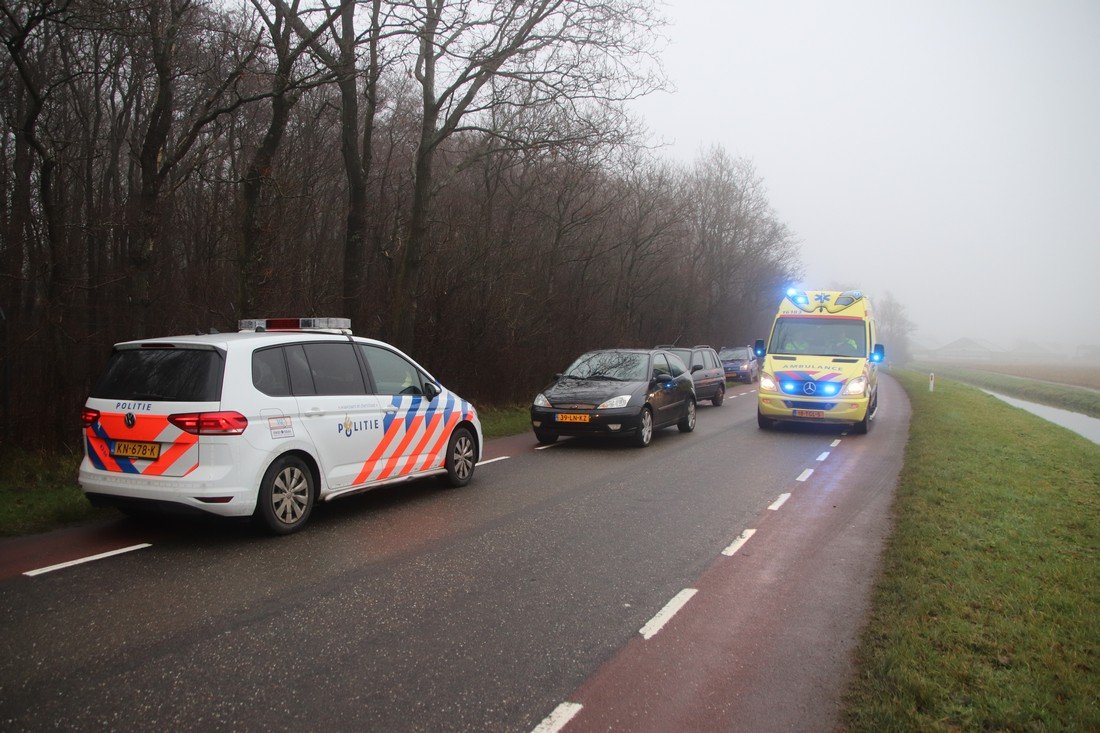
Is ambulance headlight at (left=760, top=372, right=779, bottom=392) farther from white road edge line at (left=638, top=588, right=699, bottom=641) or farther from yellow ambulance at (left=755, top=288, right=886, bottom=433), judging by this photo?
white road edge line at (left=638, top=588, right=699, bottom=641)

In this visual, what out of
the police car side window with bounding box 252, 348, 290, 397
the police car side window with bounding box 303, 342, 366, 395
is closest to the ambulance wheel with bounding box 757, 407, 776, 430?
the police car side window with bounding box 303, 342, 366, 395

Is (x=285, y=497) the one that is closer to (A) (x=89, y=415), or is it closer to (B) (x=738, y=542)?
(A) (x=89, y=415)

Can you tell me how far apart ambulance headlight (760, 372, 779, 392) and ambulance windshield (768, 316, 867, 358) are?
0.88 m

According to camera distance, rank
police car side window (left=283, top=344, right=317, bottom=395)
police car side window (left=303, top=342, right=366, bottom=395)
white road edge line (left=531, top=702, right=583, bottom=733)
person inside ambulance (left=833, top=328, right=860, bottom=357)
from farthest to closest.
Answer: person inside ambulance (left=833, top=328, right=860, bottom=357) < police car side window (left=303, top=342, right=366, bottom=395) < police car side window (left=283, top=344, right=317, bottom=395) < white road edge line (left=531, top=702, right=583, bottom=733)

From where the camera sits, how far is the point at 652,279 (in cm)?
3628

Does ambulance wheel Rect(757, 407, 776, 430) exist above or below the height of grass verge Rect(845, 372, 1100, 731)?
below

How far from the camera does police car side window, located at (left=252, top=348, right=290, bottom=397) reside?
632cm

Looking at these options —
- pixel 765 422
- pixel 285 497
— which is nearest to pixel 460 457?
pixel 285 497

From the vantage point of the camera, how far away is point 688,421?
1489 centimetres

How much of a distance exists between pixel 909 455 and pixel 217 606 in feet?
36.0

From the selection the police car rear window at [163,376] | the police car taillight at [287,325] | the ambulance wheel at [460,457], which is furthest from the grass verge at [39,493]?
the ambulance wheel at [460,457]

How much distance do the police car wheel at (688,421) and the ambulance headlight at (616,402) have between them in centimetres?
286

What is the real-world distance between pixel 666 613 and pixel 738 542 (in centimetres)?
205

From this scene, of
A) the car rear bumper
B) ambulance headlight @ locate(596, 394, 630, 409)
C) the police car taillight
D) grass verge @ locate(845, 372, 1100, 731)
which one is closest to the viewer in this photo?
grass verge @ locate(845, 372, 1100, 731)
